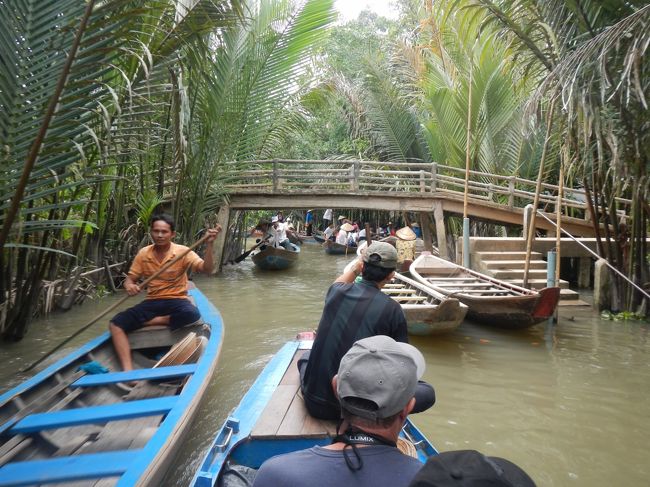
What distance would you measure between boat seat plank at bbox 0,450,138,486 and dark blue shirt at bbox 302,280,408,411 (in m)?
0.94

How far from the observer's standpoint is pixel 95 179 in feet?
12.6

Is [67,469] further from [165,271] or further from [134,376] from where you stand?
[165,271]

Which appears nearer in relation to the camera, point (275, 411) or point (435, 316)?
point (275, 411)

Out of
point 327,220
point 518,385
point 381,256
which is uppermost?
point 327,220

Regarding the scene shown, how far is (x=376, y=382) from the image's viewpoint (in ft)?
4.70

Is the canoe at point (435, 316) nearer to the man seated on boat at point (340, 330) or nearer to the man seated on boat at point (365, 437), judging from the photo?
the man seated on boat at point (340, 330)

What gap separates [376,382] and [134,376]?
2861 millimetres

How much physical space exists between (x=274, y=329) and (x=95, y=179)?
4.63m

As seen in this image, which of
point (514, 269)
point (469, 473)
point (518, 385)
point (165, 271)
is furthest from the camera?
point (514, 269)

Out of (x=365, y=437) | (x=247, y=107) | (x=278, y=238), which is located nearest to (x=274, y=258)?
(x=278, y=238)

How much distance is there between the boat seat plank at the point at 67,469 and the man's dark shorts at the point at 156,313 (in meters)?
2.09

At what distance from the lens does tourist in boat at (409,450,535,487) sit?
96 centimetres

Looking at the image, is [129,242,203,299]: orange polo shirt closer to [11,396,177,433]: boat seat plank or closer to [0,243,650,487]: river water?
[0,243,650,487]: river water

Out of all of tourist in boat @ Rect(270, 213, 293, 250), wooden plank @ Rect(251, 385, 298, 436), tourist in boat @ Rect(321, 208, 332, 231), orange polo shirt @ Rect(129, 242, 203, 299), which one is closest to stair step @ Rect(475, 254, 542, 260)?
orange polo shirt @ Rect(129, 242, 203, 299)
